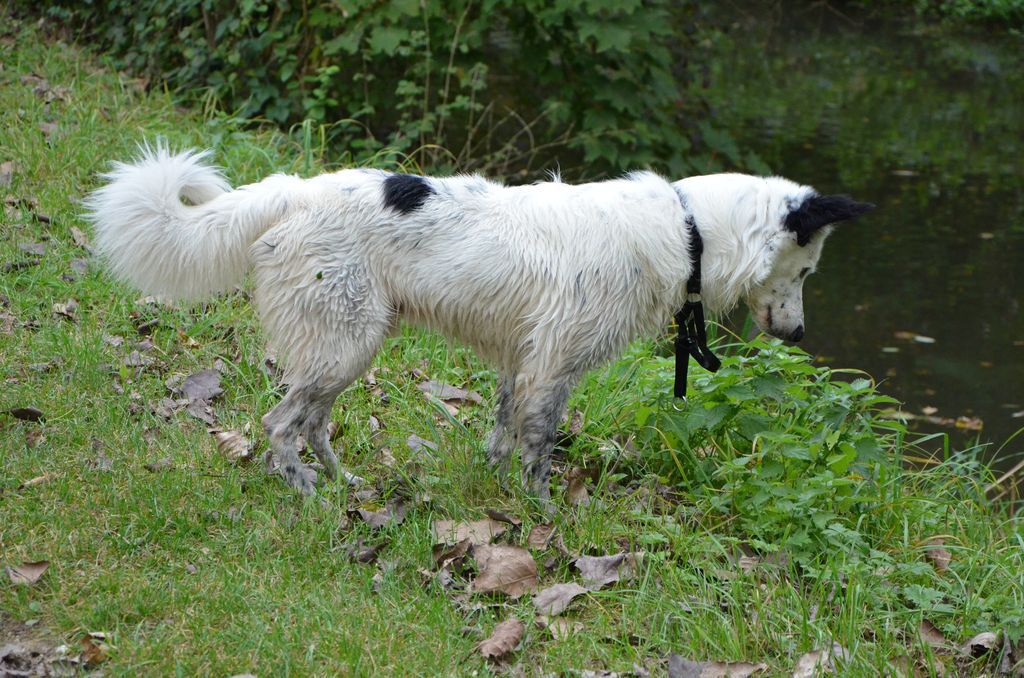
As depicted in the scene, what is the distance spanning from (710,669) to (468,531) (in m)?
1.00

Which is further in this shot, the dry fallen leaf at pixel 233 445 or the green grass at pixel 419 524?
the dry fallen leaf at pixel 233 445

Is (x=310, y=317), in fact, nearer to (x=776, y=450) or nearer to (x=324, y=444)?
(x=324, y=444)

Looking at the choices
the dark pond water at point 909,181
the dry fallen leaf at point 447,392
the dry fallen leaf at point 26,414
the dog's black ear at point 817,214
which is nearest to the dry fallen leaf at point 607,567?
the dog's black ear at point 817,214

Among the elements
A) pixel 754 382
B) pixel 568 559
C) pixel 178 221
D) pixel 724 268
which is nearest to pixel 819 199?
pixel 724 268

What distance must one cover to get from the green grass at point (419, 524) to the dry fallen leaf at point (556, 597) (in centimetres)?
4

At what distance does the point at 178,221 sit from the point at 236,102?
519 cm

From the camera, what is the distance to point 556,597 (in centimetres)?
342

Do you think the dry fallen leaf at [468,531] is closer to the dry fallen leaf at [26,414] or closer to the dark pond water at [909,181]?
the dry fallen leaf at [26,414]

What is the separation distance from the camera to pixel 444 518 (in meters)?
3.84

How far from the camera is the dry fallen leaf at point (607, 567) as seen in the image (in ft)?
11.7

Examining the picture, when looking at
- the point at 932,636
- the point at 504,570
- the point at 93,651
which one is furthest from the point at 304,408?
the point at 932,636

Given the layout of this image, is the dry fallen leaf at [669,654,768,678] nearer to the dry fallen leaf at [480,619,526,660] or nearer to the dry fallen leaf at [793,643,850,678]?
the dry fallen leaf at [793,643,850,678]

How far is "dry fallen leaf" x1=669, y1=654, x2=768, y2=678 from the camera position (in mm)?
3098

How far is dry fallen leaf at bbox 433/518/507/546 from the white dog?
0.27m
